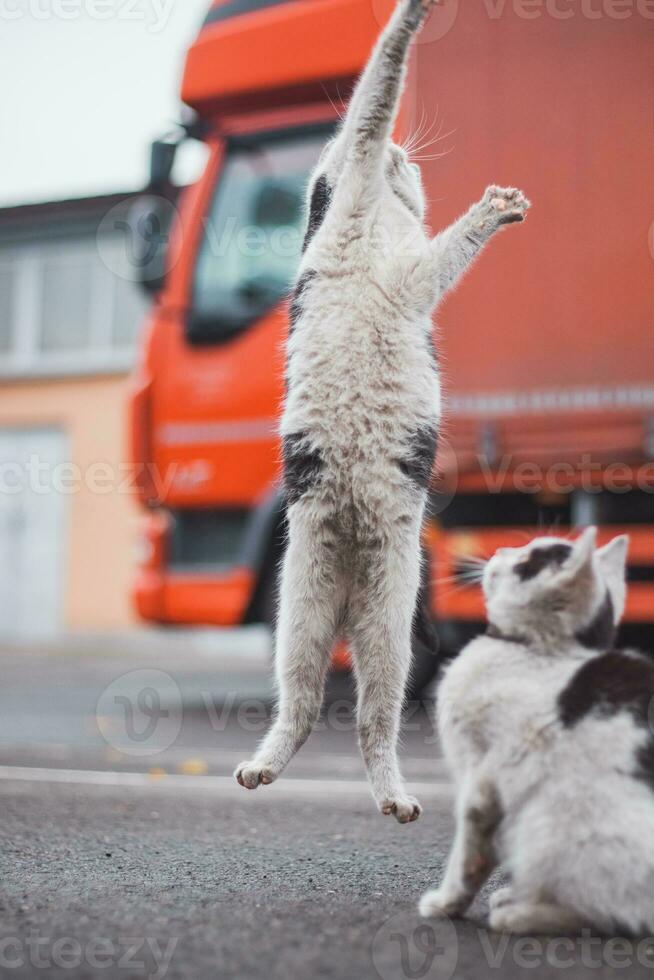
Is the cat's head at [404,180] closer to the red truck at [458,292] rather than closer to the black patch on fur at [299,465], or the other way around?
the black patch on fur at [299,465]

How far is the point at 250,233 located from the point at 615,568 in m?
4.98

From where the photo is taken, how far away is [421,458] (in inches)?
100

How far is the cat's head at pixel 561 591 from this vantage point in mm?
2324

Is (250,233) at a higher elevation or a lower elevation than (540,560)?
higher

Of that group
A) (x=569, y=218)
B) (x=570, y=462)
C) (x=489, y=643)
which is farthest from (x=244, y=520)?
(x=489, y=643)

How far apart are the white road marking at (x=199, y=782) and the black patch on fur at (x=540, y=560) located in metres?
2.39

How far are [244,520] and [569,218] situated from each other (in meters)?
2.50

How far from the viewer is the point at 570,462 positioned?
6523 mm

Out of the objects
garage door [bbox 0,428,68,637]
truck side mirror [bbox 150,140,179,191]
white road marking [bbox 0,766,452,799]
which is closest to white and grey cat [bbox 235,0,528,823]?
white road marking [bbox 0,766,452,799]

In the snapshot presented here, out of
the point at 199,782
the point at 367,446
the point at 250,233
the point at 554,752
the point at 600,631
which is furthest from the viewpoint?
the point at 250,233

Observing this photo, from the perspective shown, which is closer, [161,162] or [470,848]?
[470,848]

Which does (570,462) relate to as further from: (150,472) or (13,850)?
(13,850)

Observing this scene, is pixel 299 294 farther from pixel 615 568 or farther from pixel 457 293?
pixel 457 293

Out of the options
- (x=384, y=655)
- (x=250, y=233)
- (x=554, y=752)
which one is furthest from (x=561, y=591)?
(x=250, y=233)
